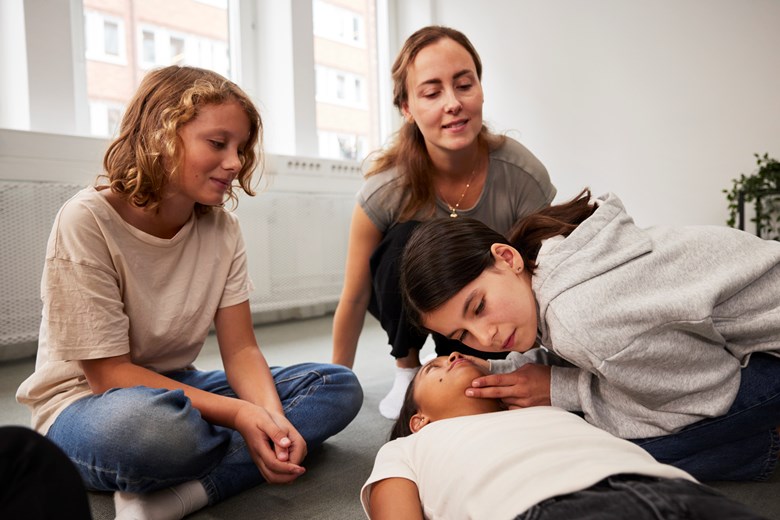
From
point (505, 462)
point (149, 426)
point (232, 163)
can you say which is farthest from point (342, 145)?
point (505, 462)

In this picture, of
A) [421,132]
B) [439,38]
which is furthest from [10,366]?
[439,38]

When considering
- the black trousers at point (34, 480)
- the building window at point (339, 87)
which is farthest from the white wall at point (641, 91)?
the black trousers at point (34, 480)

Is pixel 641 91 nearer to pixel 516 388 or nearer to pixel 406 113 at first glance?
pixel 406 113

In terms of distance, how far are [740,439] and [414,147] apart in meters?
1.01

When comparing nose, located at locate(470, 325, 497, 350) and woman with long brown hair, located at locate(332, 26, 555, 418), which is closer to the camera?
nose, located at locate(470, 325, 497, 350)

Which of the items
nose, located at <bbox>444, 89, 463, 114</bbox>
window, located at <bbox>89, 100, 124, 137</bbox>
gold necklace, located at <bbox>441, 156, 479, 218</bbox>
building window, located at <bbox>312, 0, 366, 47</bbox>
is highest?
building window, located at <bbox>312, 0, 366, 47</bbox>

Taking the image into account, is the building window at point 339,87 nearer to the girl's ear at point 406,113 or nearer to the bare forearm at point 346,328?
the girl's ear at point 406,113

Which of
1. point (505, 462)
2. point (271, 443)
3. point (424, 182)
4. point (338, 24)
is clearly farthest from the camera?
point (338, 24)

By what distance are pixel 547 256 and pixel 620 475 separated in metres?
0.39

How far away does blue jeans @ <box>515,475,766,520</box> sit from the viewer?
1.90 feet

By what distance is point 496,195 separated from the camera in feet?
5.17

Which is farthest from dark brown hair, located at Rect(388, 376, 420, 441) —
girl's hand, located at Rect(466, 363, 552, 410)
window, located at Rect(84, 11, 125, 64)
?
window, located at Rect(84, 11, 125, 64)

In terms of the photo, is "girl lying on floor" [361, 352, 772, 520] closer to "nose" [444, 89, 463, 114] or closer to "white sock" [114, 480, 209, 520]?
"white sock" [114, 480, 209, 520]

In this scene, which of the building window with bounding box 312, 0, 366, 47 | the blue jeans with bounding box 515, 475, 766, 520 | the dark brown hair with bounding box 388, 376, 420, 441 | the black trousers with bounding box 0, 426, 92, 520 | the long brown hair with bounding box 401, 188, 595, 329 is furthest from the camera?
the building window with bounding box 312, 0, 366, 47
